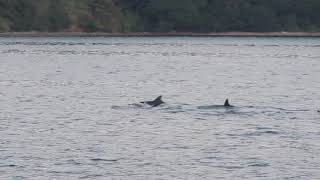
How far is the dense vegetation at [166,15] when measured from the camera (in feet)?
533

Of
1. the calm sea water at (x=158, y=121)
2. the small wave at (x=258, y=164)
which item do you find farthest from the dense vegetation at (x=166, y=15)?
the small wave at (x=258, y=164)

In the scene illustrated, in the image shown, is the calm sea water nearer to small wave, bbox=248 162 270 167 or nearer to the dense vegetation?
small wave, bbox=248 162 270 167

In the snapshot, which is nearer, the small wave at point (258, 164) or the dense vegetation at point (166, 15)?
the small wave at point (258, 164)

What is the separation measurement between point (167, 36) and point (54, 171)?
132 metres

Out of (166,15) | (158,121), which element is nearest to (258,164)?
(158,121)

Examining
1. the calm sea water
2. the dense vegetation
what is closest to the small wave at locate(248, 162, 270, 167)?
the calm sea water

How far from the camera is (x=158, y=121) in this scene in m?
46.8

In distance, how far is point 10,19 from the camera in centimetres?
16012

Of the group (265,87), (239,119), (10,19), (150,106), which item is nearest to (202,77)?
(265,87)

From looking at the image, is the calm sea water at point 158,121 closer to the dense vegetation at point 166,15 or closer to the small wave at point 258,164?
the small wave at point 258,164

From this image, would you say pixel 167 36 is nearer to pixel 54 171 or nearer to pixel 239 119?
pixel 239 119

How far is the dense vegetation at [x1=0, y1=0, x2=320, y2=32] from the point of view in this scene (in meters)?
162

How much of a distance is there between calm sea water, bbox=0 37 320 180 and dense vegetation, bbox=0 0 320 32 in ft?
211

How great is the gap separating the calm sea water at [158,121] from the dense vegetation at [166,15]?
6425 cm
